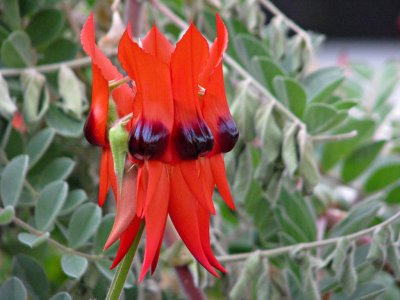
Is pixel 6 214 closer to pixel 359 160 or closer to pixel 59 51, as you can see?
pixel 59 51

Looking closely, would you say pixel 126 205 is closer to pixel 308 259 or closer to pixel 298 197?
pixel 308 259

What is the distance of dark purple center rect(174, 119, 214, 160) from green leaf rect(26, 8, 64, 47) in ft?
2.09

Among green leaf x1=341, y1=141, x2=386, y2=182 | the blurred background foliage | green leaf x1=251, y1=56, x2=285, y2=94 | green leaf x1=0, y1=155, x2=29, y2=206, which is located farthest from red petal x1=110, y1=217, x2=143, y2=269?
green leaf x1=341, y1=141, x2=386, y2=182

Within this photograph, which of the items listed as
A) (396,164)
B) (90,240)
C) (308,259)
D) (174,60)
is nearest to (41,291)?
(90,240)

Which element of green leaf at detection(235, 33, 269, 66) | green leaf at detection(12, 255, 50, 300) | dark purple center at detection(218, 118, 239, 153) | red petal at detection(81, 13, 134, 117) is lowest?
green leaf at detection(12, 255, 50, 300)

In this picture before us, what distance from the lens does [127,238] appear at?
0.79 metres

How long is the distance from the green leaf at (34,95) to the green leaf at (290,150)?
360 mm

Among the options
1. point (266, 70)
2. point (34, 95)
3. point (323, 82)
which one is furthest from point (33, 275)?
point (323, 82)

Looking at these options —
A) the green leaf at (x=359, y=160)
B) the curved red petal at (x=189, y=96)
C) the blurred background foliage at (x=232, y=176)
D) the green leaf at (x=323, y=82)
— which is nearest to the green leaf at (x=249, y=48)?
the blurred background foliage at (x=232, y=176)

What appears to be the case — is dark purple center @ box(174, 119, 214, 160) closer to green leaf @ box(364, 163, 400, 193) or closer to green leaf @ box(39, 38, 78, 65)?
green leaf @ box(39, 38, 78, 65)

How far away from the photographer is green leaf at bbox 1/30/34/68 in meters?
1.26

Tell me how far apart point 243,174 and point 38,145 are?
305 millimetres

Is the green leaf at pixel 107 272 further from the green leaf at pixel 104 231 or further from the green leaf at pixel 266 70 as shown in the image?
the green leaf at pixel 266 70

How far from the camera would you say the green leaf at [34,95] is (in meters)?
1.22
